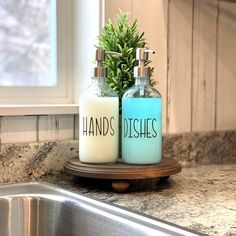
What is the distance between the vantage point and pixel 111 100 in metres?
0.98

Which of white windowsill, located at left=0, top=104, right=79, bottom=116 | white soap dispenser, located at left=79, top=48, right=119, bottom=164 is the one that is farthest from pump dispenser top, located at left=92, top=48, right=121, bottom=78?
white windowsill, located at left=0, top=104, right=79, bottom=116

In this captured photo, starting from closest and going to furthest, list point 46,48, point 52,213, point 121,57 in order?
point 52,213 < point 121,57 < point 46,48

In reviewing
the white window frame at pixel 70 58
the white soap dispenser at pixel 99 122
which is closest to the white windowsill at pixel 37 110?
the white window frame at pixel 70 58

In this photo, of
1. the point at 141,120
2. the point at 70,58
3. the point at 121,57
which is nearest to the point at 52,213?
the point at 141,120

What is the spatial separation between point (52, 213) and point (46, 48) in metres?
0.49

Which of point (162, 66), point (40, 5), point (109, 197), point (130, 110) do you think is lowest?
point (109, 197)

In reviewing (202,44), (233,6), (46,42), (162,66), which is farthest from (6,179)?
(233,6)

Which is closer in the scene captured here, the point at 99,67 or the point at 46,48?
the point at 99,67

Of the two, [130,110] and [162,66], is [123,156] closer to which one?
[130,110]

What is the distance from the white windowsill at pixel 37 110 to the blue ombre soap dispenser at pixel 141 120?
19 cm

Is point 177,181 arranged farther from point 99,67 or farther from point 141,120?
point 99,67

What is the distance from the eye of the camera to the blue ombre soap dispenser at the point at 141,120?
962 millimetres

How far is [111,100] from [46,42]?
0.34m

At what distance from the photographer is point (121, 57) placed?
40.3 inches
